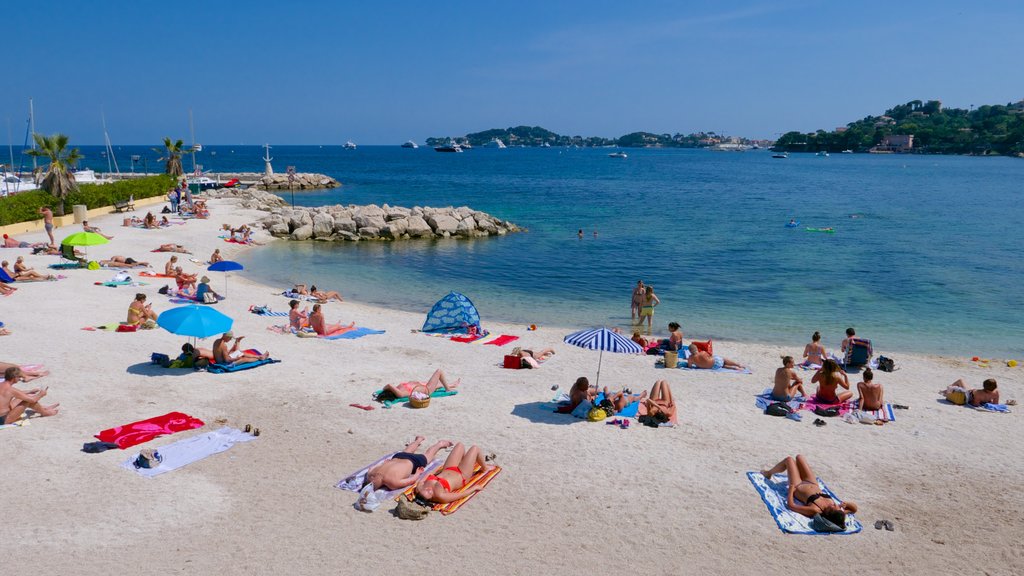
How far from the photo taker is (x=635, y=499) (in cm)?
967

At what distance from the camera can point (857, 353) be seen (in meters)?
16.7

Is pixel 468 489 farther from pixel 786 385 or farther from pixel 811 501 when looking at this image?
pixel 786 385

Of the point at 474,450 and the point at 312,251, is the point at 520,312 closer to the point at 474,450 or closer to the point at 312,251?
the point at 474,450

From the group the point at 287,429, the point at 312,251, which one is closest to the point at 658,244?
the point at 312,251

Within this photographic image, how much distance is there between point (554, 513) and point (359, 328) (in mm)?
11277

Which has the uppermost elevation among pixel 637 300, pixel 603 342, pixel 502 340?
pixel 603 342


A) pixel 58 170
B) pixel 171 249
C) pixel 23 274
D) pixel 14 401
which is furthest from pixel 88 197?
pixel 14 401

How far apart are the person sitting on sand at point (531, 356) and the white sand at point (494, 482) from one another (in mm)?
297

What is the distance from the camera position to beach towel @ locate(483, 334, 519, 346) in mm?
18197

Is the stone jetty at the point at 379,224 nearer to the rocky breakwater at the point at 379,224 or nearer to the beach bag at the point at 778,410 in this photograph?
the rocky breakwater at the point at 379,224

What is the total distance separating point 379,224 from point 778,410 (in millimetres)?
31543

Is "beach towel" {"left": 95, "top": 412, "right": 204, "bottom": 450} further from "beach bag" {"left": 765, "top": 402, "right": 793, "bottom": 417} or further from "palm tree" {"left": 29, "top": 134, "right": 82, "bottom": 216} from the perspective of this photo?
"palm tree" {"left": 29, "top": 134, "right": 82, "bottom": 216}

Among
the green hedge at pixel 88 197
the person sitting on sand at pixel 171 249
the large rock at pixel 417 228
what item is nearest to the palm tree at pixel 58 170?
the green hedge at pixel 88 197

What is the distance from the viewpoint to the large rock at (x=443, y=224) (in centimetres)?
4303
